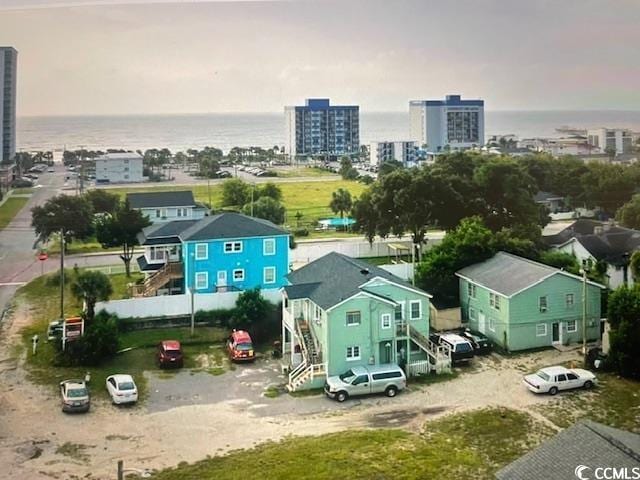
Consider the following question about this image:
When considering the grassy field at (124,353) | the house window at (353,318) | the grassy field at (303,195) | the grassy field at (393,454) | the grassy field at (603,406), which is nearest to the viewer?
the grassy field at (393,454)

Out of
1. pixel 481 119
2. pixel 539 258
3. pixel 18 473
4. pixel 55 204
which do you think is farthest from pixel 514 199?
pixel 481 119

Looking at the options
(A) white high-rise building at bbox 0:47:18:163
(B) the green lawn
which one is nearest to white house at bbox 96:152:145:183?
(B) the green lawn


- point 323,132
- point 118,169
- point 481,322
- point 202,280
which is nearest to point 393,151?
point 323,132

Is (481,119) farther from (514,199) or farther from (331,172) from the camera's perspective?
(514,199)

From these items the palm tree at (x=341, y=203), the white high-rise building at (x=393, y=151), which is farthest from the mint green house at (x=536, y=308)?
the white high-rise building at (x=393, y=151)

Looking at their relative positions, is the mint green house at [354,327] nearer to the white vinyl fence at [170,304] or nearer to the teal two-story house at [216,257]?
the white vinyl fence at [170,304]

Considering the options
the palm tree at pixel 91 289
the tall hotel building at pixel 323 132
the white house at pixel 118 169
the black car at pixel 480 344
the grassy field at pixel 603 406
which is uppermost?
the tall hotel building at pixel 323 132

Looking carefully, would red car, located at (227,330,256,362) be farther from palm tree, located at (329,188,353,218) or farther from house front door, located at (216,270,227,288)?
palm tree, located at (329,188,353,218)

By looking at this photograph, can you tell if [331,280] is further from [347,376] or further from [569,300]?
[569,300]
